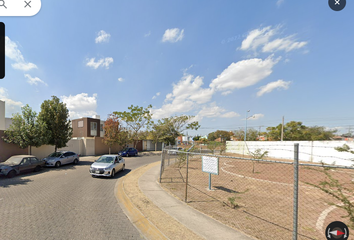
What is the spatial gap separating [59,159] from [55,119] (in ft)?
16.4

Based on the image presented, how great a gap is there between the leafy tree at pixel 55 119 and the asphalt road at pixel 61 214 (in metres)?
10.1

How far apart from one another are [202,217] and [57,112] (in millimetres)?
19067

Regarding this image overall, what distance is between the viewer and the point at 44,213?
544cm

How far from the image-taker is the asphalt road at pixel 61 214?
432 centimetres

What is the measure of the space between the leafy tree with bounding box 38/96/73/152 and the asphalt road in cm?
1006

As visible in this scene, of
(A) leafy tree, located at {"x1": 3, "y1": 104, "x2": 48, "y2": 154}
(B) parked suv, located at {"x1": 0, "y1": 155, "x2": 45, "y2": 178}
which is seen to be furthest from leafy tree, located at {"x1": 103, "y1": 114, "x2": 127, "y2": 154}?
(B) parked suv, located at {"x1": 0, "y1": 155, "x2": 45, "y2": 178}

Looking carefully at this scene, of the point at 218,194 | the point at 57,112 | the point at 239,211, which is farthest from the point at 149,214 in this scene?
the point at 57,112

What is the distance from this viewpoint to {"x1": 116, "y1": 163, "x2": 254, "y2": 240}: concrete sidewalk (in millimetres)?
4285

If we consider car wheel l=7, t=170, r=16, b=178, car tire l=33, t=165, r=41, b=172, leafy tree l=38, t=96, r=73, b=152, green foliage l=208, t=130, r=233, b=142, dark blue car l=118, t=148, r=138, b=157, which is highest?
leafy tree l=38, t=96, r=73, b=152

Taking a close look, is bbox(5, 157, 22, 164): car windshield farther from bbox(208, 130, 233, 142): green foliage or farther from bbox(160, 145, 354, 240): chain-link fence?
bbox(208, 130, 233, 142): green foliage

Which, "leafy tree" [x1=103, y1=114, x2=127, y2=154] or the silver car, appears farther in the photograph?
"leafy tree" [x1=103, y1=114, x2=127, y2=154]

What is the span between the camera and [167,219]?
5117 millimetres

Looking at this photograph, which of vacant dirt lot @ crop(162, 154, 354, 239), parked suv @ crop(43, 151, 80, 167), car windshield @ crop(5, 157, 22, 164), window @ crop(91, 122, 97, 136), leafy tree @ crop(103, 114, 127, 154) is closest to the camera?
vacant dirt lot @ crop(162, 154, 354, 239)

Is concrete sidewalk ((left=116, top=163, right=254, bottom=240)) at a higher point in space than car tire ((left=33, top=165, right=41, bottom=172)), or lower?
higher
